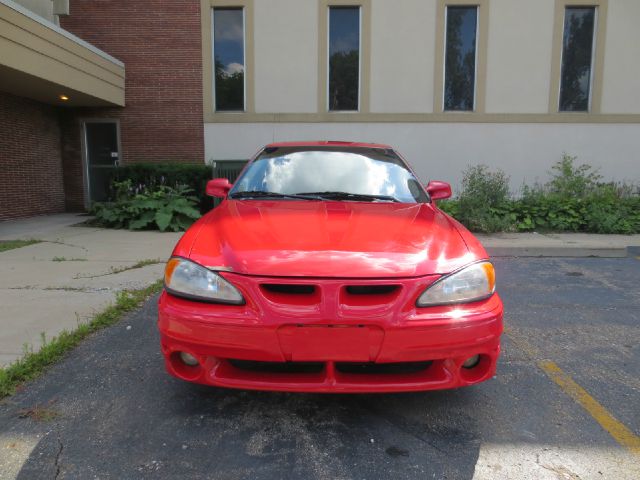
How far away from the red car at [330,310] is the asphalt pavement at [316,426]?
1.10 ft

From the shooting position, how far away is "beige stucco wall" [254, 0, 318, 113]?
12.0 m

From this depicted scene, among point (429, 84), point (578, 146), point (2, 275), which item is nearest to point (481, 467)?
point (2, 275)

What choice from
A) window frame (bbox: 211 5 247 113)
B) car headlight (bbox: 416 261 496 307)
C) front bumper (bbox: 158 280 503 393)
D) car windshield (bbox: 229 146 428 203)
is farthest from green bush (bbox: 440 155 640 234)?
front bumper (bbox: 158 280 503 393)

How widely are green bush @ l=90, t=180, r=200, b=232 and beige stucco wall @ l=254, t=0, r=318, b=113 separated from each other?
12.3ft

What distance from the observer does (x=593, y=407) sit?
272cm

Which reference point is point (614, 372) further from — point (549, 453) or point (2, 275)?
point (2, 275)

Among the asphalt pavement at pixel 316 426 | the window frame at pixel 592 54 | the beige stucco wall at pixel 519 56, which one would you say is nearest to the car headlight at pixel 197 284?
the asphalt pavement at pixel 316 426

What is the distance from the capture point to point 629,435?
242 cm

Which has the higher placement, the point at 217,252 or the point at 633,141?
the point at 633,141

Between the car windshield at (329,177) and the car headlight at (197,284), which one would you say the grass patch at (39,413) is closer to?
the car headlight at (197,284)

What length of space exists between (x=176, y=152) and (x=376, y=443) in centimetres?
1146

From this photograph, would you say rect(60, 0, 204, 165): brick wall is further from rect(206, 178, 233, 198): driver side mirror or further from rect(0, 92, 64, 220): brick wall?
rect(206, 178, 233, 198): driver side mirror

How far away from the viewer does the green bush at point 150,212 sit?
376 inches

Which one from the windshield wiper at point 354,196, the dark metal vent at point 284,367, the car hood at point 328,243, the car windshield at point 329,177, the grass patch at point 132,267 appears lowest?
the grass patch at point 132,267
